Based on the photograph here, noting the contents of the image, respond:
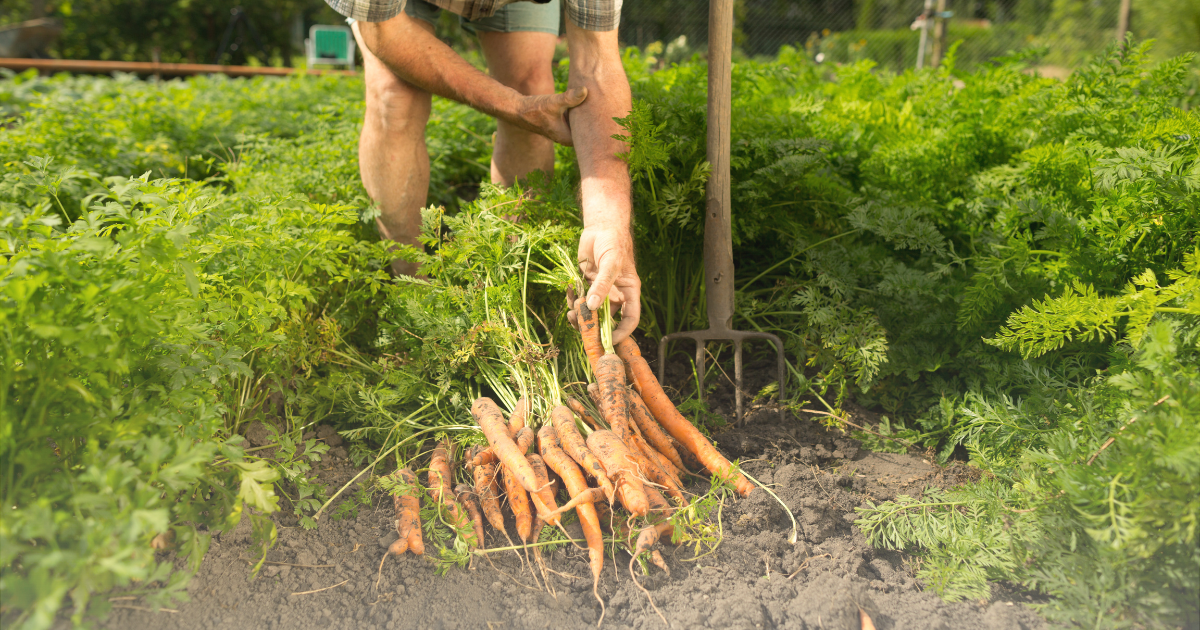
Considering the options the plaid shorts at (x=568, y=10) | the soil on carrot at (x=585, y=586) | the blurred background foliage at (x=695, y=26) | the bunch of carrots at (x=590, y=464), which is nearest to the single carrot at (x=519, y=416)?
the bunch of carrots at (x=590, y=464)

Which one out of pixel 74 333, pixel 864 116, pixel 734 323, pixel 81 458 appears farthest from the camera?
pixel 864 116

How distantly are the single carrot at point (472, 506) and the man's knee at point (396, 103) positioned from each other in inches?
54.6

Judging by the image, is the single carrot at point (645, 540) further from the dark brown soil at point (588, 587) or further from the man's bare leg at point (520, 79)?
the man's bare leg at point (520, 79)

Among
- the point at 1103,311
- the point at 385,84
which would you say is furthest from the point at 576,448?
the point at 385,84

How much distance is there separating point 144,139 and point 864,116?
149 inches

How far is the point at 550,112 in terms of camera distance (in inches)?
86.5

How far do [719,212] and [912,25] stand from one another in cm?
908

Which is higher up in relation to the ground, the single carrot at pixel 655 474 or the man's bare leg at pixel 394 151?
the man's bare leg at pixel 394 151

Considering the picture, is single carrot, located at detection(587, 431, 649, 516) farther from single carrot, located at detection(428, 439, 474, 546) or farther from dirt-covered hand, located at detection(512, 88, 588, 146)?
dirt-covered hand, located at detection(512, 88, 588, 146)

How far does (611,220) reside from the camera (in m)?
2.00

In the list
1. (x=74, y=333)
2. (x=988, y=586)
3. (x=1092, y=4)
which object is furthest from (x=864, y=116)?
(x=1092, y=4)

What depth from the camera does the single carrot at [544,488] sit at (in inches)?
64.5

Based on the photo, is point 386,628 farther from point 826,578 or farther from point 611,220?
point 611,220

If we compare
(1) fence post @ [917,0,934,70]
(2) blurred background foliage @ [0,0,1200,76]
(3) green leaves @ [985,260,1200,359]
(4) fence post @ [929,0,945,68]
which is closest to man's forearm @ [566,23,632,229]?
(3) green leaves @ [985,260,1200,359]
